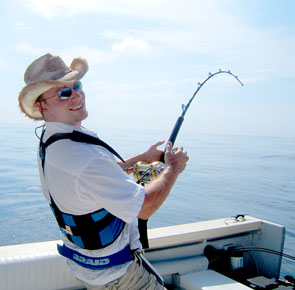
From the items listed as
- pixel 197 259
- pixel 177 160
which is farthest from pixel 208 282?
pixel 177 160

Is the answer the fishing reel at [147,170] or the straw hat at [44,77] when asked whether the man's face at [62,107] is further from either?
the fishing reel at [147,170]

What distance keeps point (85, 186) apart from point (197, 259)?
2040mm

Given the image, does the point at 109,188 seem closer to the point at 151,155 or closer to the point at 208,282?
the point at 151,155

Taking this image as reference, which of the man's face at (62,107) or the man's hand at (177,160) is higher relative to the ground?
the man's face at (62,107)

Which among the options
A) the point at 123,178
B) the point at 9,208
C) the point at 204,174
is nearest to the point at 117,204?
the point at 123,178

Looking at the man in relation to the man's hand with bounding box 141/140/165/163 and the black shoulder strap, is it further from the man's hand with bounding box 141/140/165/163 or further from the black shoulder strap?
the man's hand with bounding box 141/140/165/163

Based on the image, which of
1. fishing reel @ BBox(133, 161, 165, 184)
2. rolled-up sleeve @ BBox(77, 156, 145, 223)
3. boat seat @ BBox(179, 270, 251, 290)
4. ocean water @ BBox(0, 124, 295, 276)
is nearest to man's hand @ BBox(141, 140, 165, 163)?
Answer: fishing reel @ BBox(133, 161, 165, 184)

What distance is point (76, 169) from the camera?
119cm

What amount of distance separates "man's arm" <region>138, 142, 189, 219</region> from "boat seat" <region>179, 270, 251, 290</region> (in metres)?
1.53

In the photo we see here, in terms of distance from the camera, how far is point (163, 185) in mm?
1335

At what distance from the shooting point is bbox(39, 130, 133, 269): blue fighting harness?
128cm

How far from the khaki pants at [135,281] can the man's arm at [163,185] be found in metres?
0.25

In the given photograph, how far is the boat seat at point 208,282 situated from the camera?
8.61 feet

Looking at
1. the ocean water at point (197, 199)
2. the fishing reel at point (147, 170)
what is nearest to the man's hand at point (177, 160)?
the fishing reel at point (147, 170)
